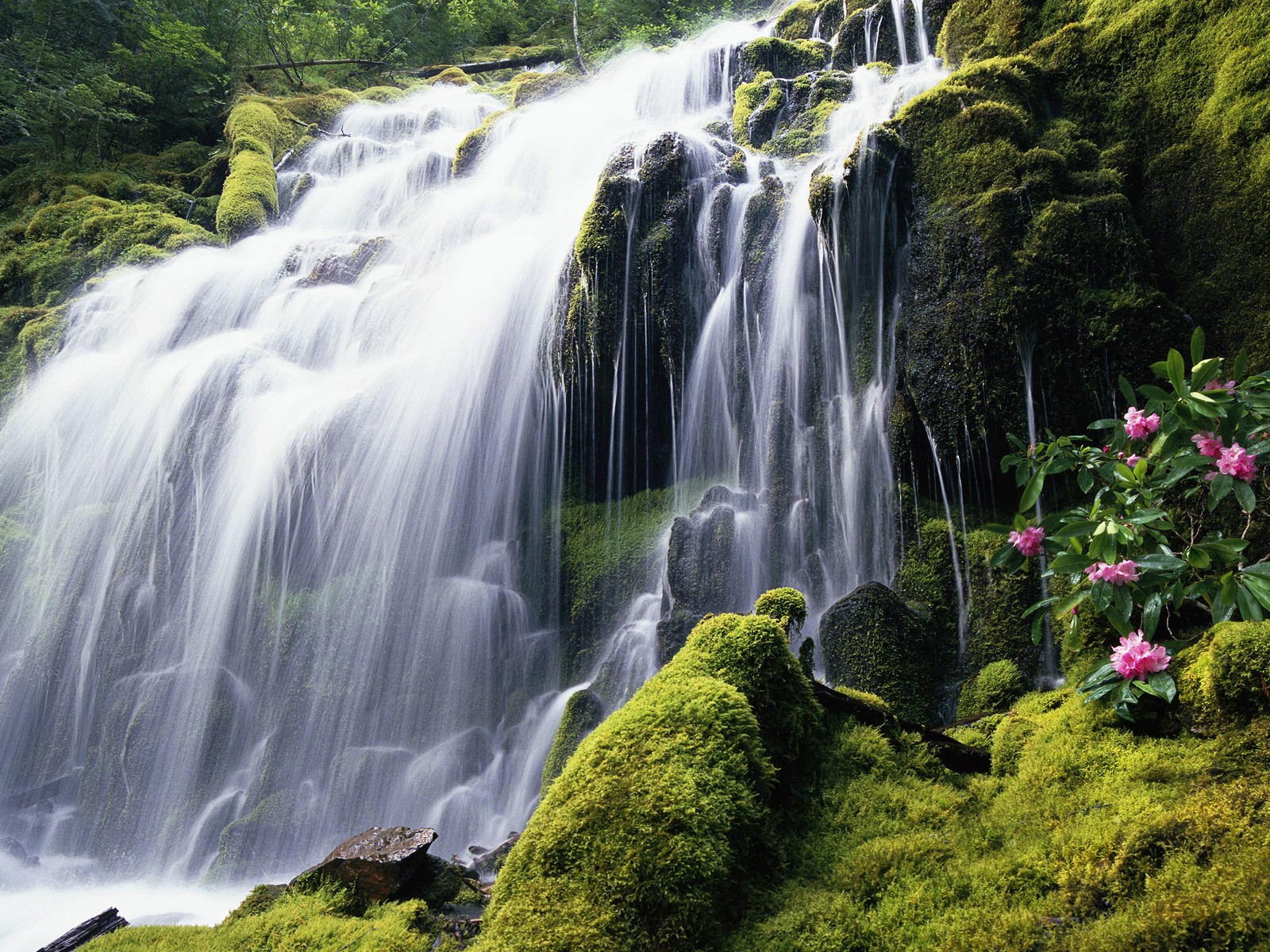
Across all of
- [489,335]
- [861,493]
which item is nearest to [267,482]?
[489,335]

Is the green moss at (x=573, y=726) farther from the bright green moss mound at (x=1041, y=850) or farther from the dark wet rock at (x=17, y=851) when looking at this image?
the dark wet rock at (x=17, y=851)

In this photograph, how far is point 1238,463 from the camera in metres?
2.74

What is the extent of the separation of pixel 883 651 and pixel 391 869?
4.13 meters

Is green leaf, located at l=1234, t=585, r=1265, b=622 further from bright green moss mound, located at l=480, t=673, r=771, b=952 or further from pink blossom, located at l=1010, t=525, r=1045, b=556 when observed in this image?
bright green moss mound, located at l=480, t=673, r=771, b=952

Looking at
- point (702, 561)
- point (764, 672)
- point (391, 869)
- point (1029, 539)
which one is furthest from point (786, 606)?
point (702, 561)

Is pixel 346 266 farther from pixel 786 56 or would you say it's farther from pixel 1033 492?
pixel 1033 492

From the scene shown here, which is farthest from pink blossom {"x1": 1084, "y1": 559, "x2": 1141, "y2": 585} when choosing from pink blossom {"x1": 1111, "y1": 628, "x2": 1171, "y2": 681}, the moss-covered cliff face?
the moss-covered cliff face

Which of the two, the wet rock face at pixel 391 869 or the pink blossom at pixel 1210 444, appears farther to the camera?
the wet rock face at pixel 391 869

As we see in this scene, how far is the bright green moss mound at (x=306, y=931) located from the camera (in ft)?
10.1

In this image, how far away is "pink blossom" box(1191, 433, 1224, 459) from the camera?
2.83 metres

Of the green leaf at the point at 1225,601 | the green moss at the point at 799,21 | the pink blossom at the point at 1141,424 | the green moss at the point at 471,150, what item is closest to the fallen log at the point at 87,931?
the green leaf at the point at 1225,601

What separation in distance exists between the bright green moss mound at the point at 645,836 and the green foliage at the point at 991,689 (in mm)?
3776

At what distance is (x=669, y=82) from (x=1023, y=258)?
43.9 feet

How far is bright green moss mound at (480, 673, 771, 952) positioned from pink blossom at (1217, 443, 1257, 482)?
2.10 metres
